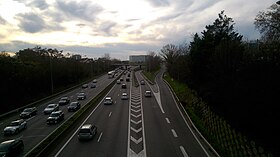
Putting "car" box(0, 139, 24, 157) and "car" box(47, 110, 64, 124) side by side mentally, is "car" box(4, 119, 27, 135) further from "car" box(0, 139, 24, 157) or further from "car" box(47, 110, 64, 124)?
"car" box(0, 139, 24, 157)

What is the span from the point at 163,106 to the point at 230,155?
969 inches

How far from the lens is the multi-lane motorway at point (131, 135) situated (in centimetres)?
2281

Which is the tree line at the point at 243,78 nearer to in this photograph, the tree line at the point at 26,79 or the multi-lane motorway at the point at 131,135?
the multi-lane motorway at the point at 131,135

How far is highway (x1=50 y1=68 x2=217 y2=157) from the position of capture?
22.7m

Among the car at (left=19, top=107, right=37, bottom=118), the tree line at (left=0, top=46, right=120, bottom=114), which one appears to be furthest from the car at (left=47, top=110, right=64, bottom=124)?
the tree line at (left=0, top=46, right=120, bottom=114)

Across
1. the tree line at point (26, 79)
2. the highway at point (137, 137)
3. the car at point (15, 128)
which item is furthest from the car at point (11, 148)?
the tree line at point (26, 79)

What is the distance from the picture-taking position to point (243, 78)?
28656 mm

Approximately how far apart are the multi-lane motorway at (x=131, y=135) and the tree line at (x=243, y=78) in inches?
188

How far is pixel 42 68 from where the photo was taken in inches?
2628

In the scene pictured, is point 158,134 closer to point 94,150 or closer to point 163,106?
point 94,150

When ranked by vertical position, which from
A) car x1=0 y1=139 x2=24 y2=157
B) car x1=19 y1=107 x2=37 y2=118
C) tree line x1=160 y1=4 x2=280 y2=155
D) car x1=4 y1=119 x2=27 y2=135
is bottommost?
car x1=19 y1=107 x2=37 y2=118

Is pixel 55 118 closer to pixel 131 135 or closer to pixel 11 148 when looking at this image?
pixel 131 135

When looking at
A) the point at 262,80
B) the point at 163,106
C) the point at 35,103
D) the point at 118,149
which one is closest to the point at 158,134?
the point at 118,149

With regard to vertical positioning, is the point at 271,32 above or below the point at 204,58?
above
